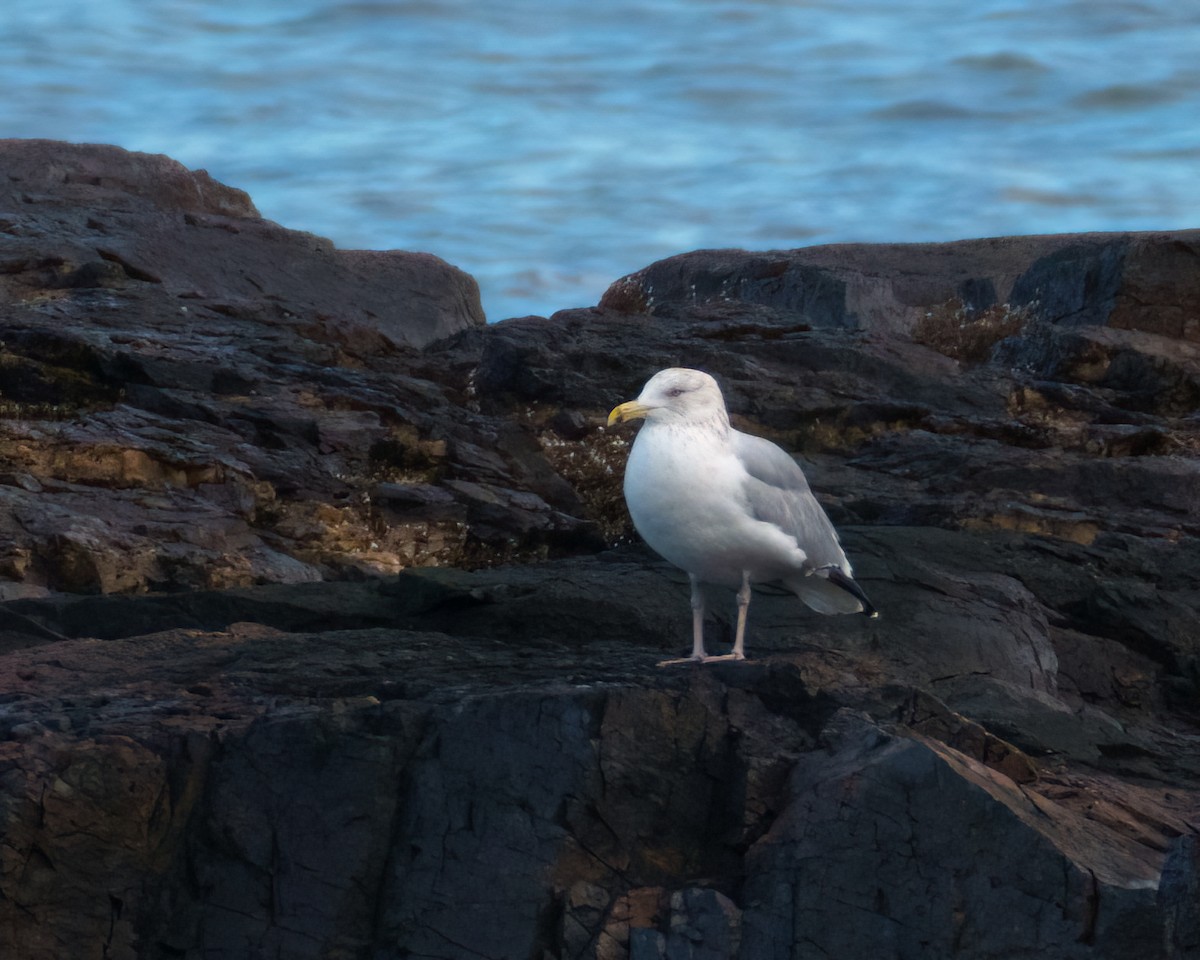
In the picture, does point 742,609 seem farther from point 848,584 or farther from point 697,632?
point 848,584

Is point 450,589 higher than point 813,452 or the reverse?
the reverse

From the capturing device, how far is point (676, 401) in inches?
350

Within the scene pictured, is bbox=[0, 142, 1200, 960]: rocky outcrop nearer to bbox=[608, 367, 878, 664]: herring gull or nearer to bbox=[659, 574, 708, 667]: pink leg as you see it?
bbox=[659, 574, 708, 667]: pink leg

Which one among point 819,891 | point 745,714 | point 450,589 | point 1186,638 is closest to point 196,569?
point 450,589

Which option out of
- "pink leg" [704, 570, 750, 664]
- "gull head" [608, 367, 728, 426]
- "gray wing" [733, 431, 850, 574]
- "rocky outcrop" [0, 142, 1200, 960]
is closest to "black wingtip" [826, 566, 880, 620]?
"gray wing" [733, 431, 850, 574]

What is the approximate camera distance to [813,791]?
702cm

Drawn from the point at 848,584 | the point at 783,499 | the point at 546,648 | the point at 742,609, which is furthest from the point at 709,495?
the point at 546,648

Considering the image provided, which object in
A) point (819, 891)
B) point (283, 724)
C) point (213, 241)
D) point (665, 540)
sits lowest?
point (819, 891)

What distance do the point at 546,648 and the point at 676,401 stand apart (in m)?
1.86

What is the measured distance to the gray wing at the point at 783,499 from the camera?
349 inches

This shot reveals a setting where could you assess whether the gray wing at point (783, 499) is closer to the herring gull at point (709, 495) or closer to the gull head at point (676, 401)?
the herring gull at point (709, 495)

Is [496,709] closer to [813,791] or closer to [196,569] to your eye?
[813,791]

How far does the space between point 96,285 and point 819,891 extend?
17.1 metres

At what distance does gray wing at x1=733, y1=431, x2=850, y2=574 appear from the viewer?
349 inches
